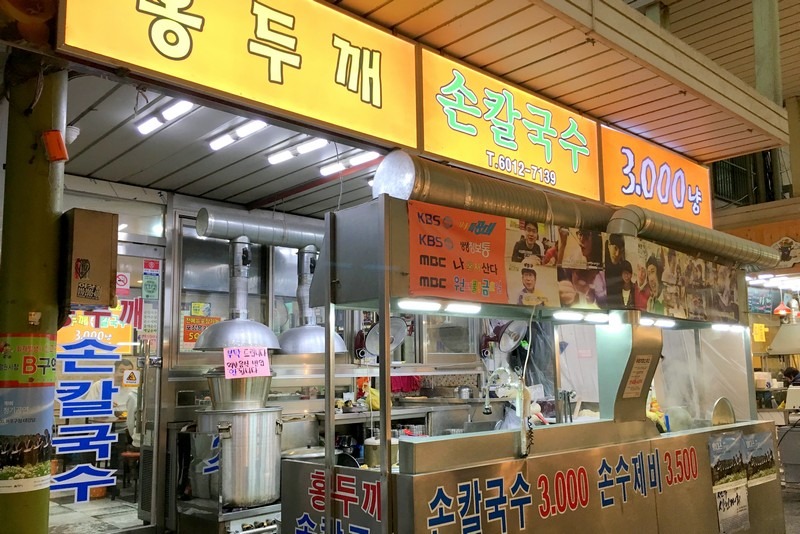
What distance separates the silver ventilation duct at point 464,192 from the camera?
3426 millimetres

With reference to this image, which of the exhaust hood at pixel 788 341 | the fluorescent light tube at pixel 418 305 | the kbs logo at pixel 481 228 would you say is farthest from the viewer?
the exhaust hood at pixel 788 341

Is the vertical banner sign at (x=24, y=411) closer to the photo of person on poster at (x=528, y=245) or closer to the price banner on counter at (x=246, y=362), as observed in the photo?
the photo of person on poster at (x=528, y=245)

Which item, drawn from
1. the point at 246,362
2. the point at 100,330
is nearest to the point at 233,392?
the point at 246,362

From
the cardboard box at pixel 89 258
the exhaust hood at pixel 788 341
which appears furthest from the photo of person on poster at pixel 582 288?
the exhaust hood at pixel 788 341

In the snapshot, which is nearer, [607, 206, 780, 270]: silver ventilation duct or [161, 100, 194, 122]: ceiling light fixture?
[607, 206, 780, 270]: silver ventilation duct

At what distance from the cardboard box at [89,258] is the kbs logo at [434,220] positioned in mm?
1618

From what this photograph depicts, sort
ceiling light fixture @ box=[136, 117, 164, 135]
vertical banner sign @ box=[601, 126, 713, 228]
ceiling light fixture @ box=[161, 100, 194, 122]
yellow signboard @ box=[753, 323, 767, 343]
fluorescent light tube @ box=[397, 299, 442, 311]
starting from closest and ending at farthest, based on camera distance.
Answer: fluorescent light tube @ box=[397, 299, 442, 311] → ceiling light fixture @ box=[161, 100, 194, 122] → vertical banner sign @ box=[601, 126, 713, 228] → ceiling light fixture @ box=[136, 117, 164, 135] → yellow signboard @ box=[753, 323, 767, 343]

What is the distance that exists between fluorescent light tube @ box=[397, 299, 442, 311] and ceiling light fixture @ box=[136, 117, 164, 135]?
120 inches

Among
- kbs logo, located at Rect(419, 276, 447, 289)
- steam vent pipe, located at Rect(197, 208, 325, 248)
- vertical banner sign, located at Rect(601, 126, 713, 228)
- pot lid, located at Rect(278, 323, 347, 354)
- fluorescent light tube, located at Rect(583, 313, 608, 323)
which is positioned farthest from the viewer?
pot lid, located at Rect(278, 323, 347, 354)

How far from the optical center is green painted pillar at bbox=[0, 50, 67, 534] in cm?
314

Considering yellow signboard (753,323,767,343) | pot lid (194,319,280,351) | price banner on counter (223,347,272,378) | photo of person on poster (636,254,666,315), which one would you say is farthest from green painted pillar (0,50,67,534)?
yellow signboard (753,323,767,343)

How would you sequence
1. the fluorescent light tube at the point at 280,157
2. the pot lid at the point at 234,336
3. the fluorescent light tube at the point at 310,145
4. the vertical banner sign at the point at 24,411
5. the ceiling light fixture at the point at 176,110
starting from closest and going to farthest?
the vertical banner sign at the point at 24,411 → the ceiling light fixture at the point at 176,110 → the fluorescent light tube at the point at 310,145 → the fluorescent light tube at the point at 280,157 → the pot lid at the point at 234,336

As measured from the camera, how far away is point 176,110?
5.16 m

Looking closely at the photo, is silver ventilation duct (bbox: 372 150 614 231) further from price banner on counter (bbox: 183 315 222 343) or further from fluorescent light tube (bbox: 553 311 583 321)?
price banner on counter (bbox: 183 315 222 343)
